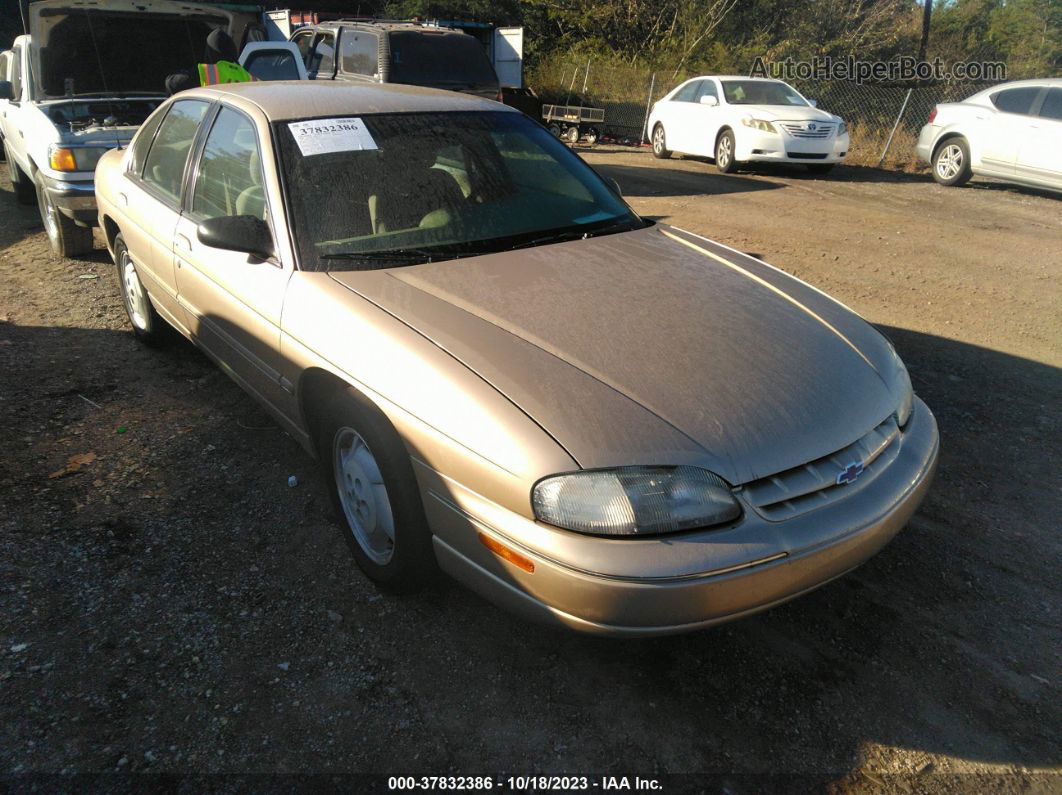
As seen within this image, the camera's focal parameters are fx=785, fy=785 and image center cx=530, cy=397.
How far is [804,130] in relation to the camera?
39.0ft

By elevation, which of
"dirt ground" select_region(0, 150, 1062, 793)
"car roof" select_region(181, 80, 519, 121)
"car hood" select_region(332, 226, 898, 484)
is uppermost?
"car roof" select_region(181, 80, 519, 121)

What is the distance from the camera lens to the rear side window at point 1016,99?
10.9 meters

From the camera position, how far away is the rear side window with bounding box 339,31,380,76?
1023 cm

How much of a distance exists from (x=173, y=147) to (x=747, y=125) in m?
10.1

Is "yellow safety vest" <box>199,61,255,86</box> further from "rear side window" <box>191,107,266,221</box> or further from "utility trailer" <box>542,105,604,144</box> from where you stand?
"utility trailer" <box>542,105,604,144</box>

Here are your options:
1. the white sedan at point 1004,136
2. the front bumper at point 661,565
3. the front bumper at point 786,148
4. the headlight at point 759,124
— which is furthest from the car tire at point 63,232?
the white sedan at point 1004,136

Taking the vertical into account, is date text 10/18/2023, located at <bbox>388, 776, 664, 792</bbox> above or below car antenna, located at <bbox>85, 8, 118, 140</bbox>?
below

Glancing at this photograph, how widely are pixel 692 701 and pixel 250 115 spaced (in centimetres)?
287

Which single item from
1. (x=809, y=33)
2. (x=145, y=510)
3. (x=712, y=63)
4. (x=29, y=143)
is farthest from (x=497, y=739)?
(x=809, y=33)

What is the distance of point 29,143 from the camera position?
7207mm

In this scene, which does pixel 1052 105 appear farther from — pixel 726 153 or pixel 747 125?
pixel 726 153

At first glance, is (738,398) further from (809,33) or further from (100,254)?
(809,33)

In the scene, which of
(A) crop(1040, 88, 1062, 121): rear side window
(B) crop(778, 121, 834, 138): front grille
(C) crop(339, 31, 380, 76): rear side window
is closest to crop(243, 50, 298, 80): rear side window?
(C) crop(339, 31, 380, 76): rear side window

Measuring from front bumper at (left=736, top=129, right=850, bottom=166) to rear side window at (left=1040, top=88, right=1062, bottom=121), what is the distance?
8.65 ft
